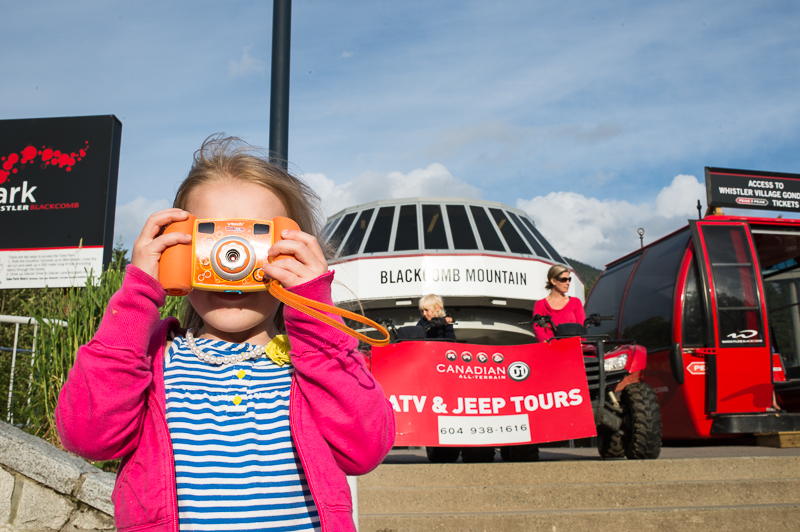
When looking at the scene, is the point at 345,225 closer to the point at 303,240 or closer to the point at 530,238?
the point at 530,238

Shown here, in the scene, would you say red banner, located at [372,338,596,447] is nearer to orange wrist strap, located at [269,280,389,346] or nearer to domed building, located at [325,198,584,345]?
orange wrist strap, located at [269,280,389,346]

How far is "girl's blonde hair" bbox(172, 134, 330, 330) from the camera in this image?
1341 millimetres

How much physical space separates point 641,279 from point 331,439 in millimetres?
7733

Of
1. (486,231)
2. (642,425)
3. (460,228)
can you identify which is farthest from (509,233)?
(642,425)

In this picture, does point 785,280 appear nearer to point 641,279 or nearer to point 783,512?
point 641,279

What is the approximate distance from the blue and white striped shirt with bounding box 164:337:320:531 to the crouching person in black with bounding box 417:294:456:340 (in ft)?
13.8

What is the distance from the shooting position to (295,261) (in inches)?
43.0

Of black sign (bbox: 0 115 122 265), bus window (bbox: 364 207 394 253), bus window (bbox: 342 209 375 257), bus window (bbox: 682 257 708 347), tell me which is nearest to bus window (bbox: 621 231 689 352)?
bus window (bbox: 682 257 708 347)

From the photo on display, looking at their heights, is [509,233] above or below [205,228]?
above

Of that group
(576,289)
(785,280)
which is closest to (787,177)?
(785,280)

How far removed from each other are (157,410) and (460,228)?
37.2ft

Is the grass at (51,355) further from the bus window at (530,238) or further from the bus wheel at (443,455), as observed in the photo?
the bus window at (530,238)

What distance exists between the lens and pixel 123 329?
1.06m

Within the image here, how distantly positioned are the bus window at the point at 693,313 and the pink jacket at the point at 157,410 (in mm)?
6490
